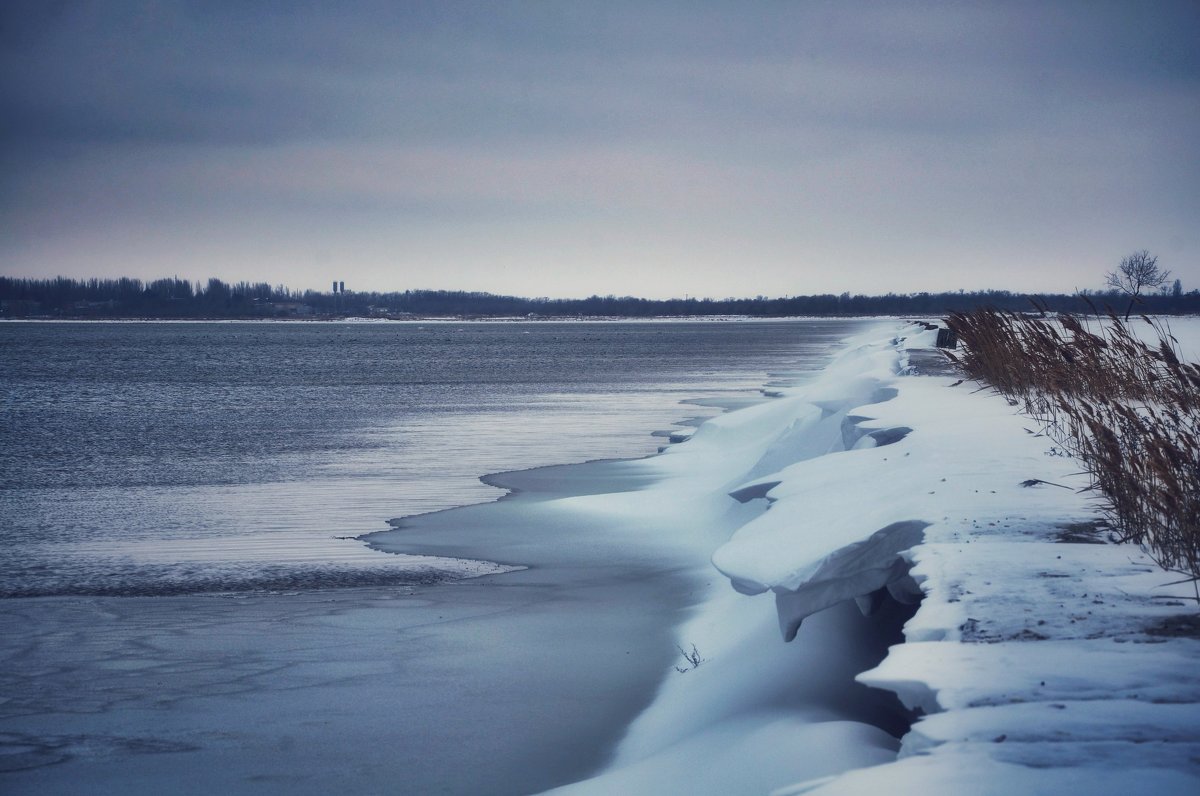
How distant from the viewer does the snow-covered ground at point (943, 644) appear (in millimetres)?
2617

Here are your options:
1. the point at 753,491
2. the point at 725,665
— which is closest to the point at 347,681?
the point at 725,665

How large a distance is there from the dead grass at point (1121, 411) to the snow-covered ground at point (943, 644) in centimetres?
15

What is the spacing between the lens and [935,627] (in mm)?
3375

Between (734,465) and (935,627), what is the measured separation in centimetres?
948

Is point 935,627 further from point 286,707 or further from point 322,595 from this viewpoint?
point 322,595

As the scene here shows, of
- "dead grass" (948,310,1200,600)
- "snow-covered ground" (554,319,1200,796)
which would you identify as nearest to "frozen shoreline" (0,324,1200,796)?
"snow-covered ground" (554,319,1200,796)

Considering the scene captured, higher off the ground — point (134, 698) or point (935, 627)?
point (935, 627)

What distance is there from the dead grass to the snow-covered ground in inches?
5.9

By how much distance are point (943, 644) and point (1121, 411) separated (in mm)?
2722

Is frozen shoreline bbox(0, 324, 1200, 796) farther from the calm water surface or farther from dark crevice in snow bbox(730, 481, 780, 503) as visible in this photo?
the calm water surface

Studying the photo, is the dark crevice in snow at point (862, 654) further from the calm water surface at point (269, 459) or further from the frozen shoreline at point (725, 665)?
the calm water surface at point (269, 459)

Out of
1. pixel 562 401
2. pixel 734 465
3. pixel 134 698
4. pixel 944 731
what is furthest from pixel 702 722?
pixel 562 401

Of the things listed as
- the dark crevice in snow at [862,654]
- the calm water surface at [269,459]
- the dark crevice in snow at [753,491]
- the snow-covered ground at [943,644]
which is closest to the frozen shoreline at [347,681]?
the snow-covered ground at [943,644]

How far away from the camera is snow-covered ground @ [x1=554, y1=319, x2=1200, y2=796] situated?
2617 mm
